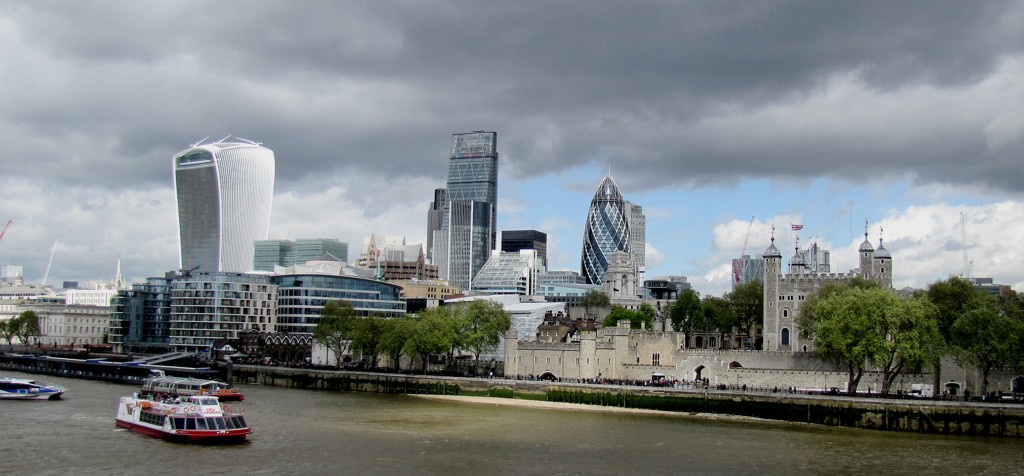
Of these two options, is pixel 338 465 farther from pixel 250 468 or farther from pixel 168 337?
pixel 168 337

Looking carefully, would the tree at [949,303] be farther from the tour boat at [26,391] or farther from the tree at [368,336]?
the tour boat at [26,391]

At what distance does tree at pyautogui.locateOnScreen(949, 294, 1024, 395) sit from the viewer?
272ft

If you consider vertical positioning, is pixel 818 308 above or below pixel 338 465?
above

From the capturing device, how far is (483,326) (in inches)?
5012

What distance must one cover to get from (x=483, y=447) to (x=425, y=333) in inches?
2211

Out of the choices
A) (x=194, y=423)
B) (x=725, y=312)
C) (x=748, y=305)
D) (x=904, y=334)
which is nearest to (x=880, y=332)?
(x=904, y=334)

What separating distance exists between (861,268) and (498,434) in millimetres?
69896

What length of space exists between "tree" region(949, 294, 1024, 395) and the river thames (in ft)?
38.8

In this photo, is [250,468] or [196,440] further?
[196,440]

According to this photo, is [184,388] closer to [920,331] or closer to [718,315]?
[920,331]

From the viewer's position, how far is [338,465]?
189ft

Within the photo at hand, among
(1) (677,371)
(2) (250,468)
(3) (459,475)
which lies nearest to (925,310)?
(1) (677,371)

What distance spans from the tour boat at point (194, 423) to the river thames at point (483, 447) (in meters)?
1.16

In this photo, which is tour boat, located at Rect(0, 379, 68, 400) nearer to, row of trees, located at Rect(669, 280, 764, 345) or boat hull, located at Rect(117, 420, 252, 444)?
boat hull, located at Rect(117, 420, 252, 444)
